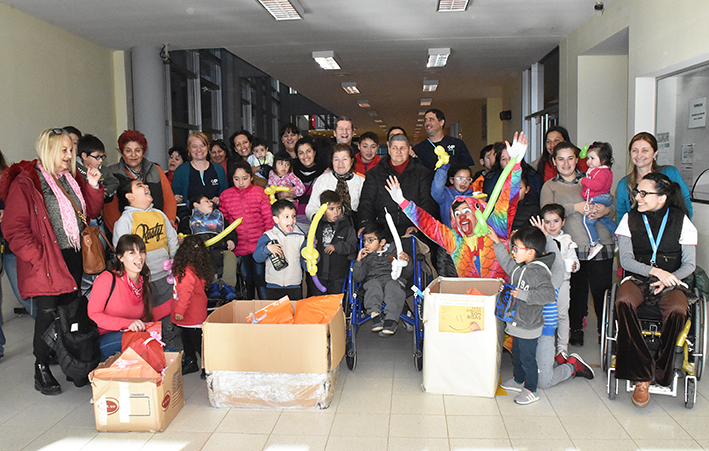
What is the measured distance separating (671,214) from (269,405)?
8.92 feet

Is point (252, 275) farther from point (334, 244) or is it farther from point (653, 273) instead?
point (653, 273)

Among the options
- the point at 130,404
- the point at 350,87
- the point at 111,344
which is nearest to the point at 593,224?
the point at 130,404

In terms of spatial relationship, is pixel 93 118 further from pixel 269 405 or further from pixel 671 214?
pixel 671 214

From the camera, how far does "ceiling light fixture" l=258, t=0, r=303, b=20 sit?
17.4 feet

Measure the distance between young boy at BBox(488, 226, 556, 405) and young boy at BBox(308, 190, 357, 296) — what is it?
1271mm

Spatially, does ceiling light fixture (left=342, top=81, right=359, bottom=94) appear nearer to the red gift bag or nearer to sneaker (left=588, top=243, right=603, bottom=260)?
sneaker (left=588, top=243, right=603, bottom=260)

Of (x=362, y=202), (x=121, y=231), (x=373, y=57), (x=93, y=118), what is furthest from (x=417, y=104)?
(x=121, y=231)

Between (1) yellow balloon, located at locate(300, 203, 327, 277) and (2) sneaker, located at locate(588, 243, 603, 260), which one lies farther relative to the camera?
(2) sneaker, located at locate(588, 243, 603, 260)

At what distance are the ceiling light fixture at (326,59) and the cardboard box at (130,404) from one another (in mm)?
5949

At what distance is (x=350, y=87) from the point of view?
11500mm

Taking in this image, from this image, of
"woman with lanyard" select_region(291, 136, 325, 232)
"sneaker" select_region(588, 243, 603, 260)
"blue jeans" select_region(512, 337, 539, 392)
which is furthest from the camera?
"woman with lanyard" select_region(291, 136, 325, 232)

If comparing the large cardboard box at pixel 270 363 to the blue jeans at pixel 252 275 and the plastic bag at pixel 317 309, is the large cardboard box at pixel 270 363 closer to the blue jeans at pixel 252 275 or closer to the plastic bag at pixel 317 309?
the plastic bag at pixel 317 309

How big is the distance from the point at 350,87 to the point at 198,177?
707 centimetres

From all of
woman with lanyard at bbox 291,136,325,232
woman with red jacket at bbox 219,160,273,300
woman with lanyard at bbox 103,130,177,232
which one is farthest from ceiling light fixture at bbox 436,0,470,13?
woman with lanyard at bbox 103,130,177,232
